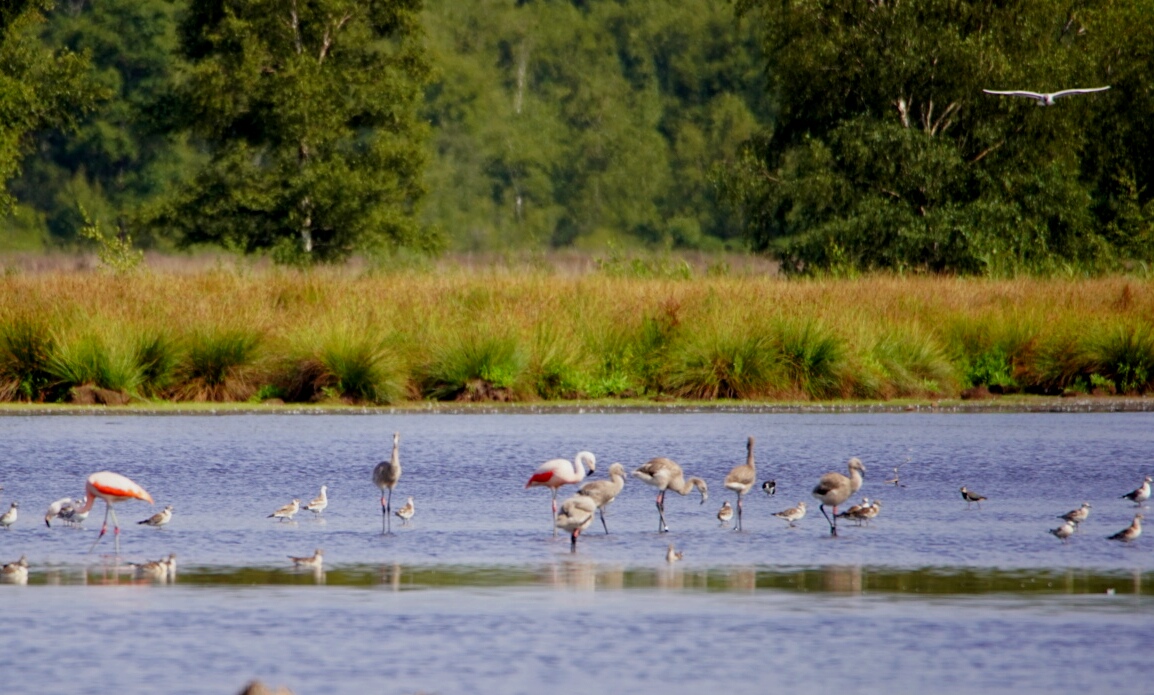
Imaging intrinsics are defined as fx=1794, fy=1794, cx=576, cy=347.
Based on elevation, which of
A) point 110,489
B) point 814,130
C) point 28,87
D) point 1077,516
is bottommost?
point 1077,516

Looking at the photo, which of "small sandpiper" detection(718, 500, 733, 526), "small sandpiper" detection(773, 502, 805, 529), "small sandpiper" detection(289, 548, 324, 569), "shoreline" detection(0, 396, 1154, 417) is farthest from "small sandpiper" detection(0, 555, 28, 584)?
"shoreline" detection(0, 396, 1154, 417)

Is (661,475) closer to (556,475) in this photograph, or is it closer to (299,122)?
(556,475)

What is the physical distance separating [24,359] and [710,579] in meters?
16.1

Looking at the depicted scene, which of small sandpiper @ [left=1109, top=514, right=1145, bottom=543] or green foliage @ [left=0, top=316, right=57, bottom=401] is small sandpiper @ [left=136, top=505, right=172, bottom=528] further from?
green foliage @ [left=0, top=316, right=57, bottom=401]

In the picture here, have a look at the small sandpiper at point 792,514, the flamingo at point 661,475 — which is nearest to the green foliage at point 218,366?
the flamingo at point 661,475

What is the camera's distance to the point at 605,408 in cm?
2450

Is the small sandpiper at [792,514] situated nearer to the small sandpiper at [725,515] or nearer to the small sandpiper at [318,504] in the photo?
the small sandpiper at [725,515]

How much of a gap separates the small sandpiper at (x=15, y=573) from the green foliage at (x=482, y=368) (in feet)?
46.5

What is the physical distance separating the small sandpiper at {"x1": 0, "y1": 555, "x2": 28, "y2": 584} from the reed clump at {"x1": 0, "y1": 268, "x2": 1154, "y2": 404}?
44.6 ft

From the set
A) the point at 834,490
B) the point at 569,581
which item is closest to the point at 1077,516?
the point at 834,490

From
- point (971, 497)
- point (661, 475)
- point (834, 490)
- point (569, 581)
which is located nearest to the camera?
point (569, 581)

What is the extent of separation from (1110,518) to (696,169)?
225 feet

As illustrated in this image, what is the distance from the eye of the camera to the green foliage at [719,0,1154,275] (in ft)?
138

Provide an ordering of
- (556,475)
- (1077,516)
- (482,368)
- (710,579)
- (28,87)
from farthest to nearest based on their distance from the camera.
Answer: (28,87) → (482,368) → (556,475) → (1077,516) → (710,579)
